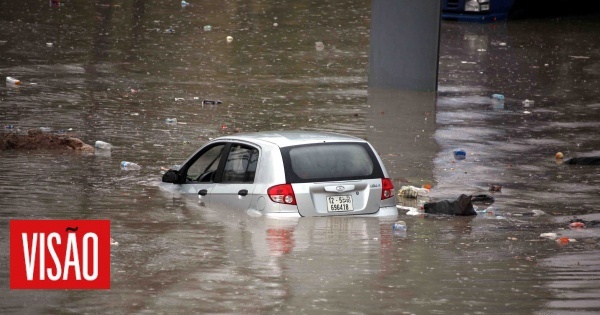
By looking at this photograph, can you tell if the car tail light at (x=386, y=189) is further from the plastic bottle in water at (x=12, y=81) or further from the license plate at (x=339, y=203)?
the plastic bottle in water at (x=12, y=81)

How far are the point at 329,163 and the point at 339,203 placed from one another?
1.42 ft

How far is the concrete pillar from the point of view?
79.0ft

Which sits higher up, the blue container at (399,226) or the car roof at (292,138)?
the car roof at (292,138)

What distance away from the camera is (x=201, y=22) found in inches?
1320

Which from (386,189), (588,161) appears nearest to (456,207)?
(386,189)

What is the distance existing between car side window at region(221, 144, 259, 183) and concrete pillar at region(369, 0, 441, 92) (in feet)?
37.7

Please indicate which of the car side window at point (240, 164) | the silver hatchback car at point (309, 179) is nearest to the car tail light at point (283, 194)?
the silver hatchback car at point (309, 179)

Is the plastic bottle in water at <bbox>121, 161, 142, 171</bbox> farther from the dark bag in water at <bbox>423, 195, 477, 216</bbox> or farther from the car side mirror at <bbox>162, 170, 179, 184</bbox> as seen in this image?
the dark bag in water at <bbox>423, 195, 477, 216</bbox>

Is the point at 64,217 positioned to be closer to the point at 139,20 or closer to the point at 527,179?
the point at 527,179

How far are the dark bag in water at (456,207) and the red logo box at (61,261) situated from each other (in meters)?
4.70

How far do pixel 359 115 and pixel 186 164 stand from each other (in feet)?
25.3

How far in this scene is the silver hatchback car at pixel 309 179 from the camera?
40.5 feet

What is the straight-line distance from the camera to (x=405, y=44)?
957 inches

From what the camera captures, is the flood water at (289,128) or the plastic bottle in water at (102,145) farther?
the plastic bottle in water at (102,145)
